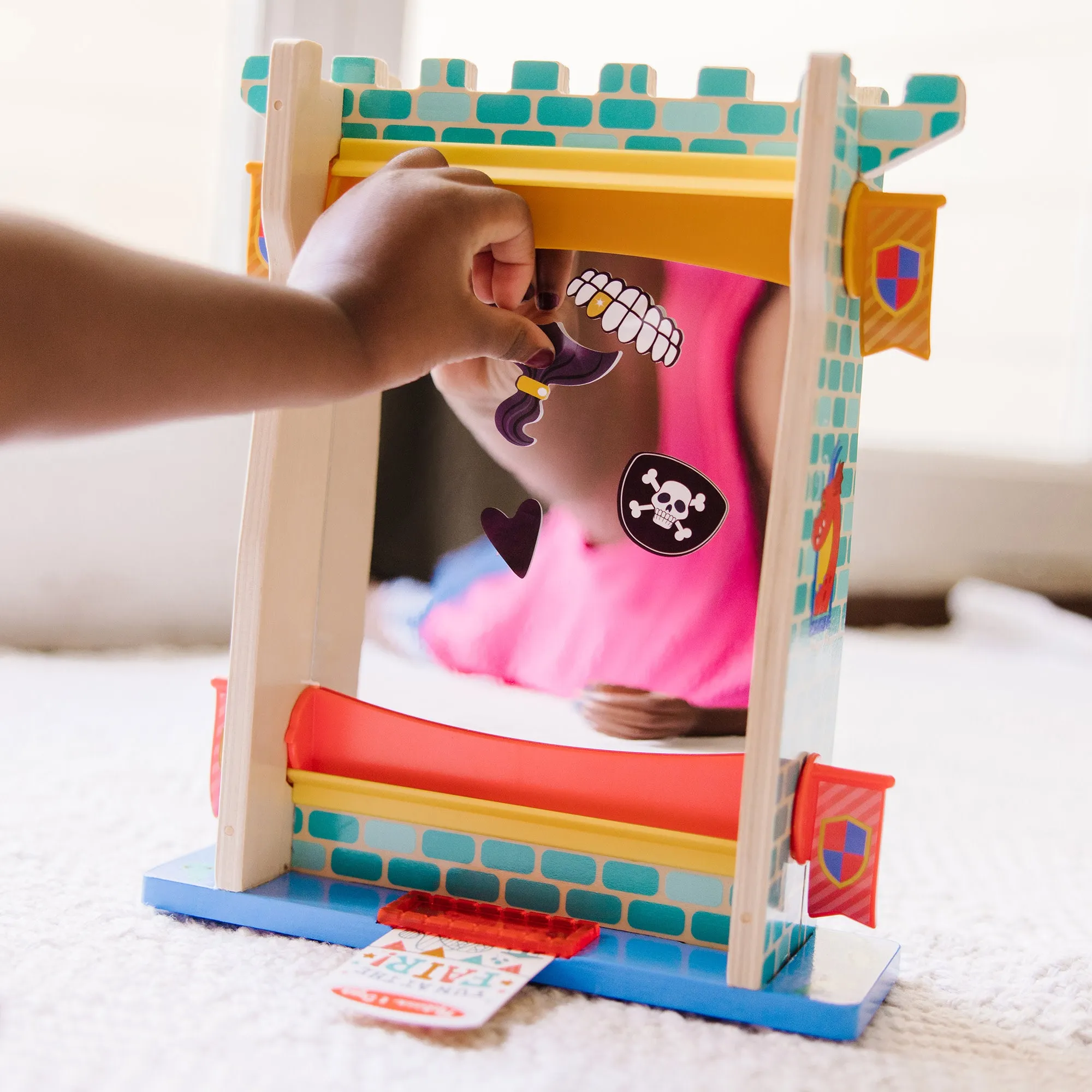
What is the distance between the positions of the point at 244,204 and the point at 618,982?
3.29 feet

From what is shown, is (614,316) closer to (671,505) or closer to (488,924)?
(671,505)

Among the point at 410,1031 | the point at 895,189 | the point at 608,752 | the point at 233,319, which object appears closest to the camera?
the point at 233,319

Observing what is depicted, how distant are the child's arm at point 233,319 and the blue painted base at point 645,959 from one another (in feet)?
0.94

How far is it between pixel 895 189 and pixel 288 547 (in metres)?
1.29

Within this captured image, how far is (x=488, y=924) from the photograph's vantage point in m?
0.63

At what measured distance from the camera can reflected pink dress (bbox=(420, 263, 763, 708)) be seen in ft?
2.11

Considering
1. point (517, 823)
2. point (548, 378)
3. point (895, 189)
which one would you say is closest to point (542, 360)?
point (548, 378)

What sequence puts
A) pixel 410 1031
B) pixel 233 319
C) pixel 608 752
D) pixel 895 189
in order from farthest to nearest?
pixel 895 189
pixel 608 752
pixel 410 1031
pixel 233 319

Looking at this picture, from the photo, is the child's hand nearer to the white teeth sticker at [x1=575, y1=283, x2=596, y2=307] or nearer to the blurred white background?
the white teeth sticker at [x1=575, y1=283, x2=596, y2=307]

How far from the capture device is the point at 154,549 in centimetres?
131

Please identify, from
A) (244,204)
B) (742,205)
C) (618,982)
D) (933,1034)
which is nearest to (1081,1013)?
(933,1034)

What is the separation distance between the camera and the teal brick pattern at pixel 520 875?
2.03ft

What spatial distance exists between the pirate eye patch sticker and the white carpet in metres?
0.22

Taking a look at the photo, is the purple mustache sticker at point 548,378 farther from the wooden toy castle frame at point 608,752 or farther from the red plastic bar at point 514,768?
the red plastic bar at point 514,768
